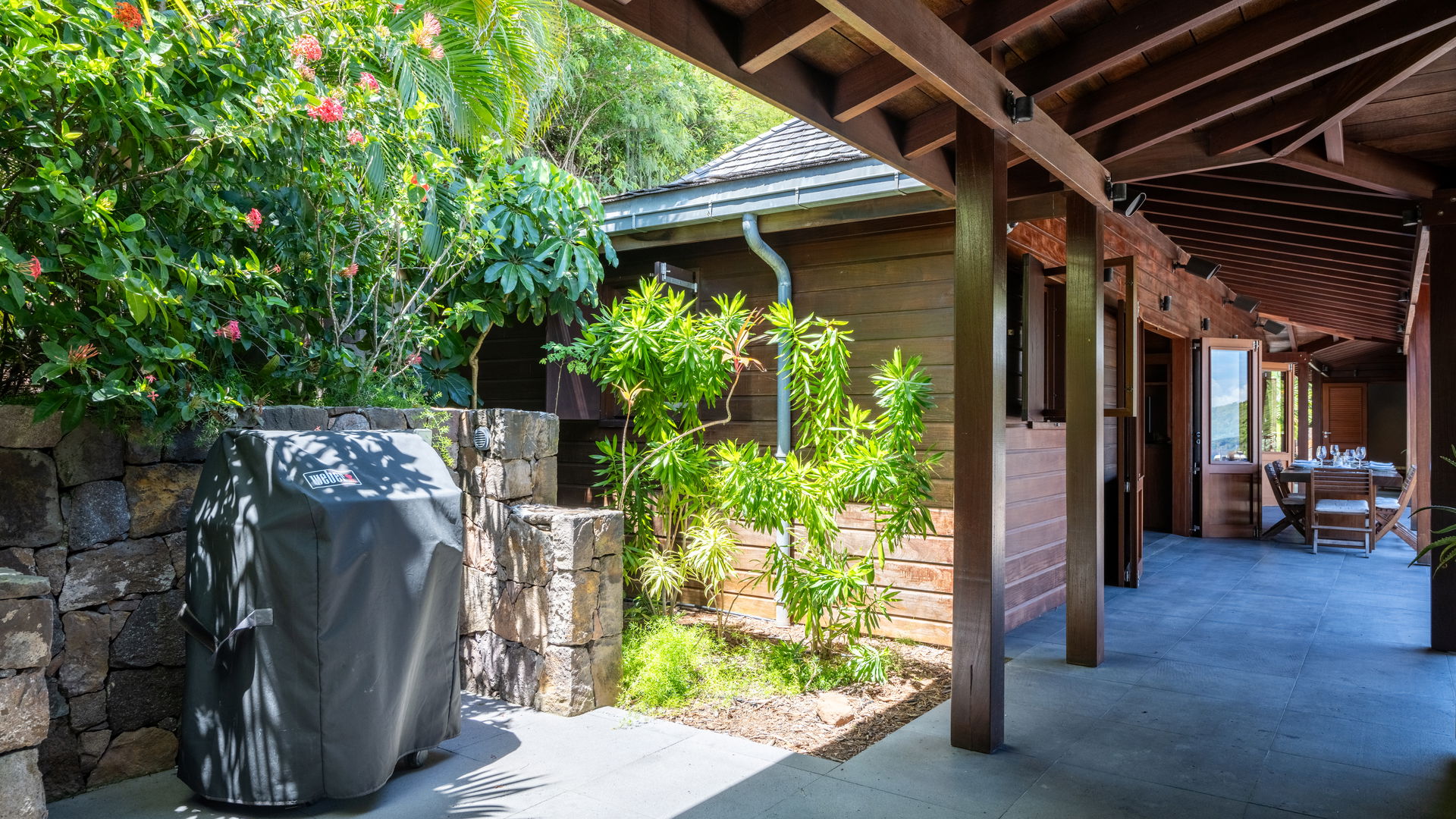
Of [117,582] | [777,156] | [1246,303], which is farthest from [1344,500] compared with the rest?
[117,582]

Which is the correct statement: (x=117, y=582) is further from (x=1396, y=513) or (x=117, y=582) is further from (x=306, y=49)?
(x=1396, y=513)

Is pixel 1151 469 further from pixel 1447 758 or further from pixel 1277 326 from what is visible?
pixel 1447 758

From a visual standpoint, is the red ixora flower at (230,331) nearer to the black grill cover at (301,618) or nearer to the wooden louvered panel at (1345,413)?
the black grill cover at (301,618)

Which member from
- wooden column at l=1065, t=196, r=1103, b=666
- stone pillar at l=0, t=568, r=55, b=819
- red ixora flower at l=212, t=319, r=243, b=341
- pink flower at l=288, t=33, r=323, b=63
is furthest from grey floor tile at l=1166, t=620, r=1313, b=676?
pink flower at l=288, t=33, r=323, b=63

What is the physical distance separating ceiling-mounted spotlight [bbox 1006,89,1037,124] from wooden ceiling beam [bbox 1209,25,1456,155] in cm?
143

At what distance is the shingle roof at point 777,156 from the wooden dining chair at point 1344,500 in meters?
6.21

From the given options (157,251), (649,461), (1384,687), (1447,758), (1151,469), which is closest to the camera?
(157,251)

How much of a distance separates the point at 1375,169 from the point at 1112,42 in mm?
2372

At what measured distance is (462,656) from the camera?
167 inches

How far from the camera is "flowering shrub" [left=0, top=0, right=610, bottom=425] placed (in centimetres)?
265

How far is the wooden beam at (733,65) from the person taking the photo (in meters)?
2.53

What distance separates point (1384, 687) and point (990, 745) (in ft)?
7.26

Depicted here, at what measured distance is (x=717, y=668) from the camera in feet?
14.6

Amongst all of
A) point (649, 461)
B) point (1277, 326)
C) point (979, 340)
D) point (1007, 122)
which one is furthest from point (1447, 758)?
point (1277, 326)
